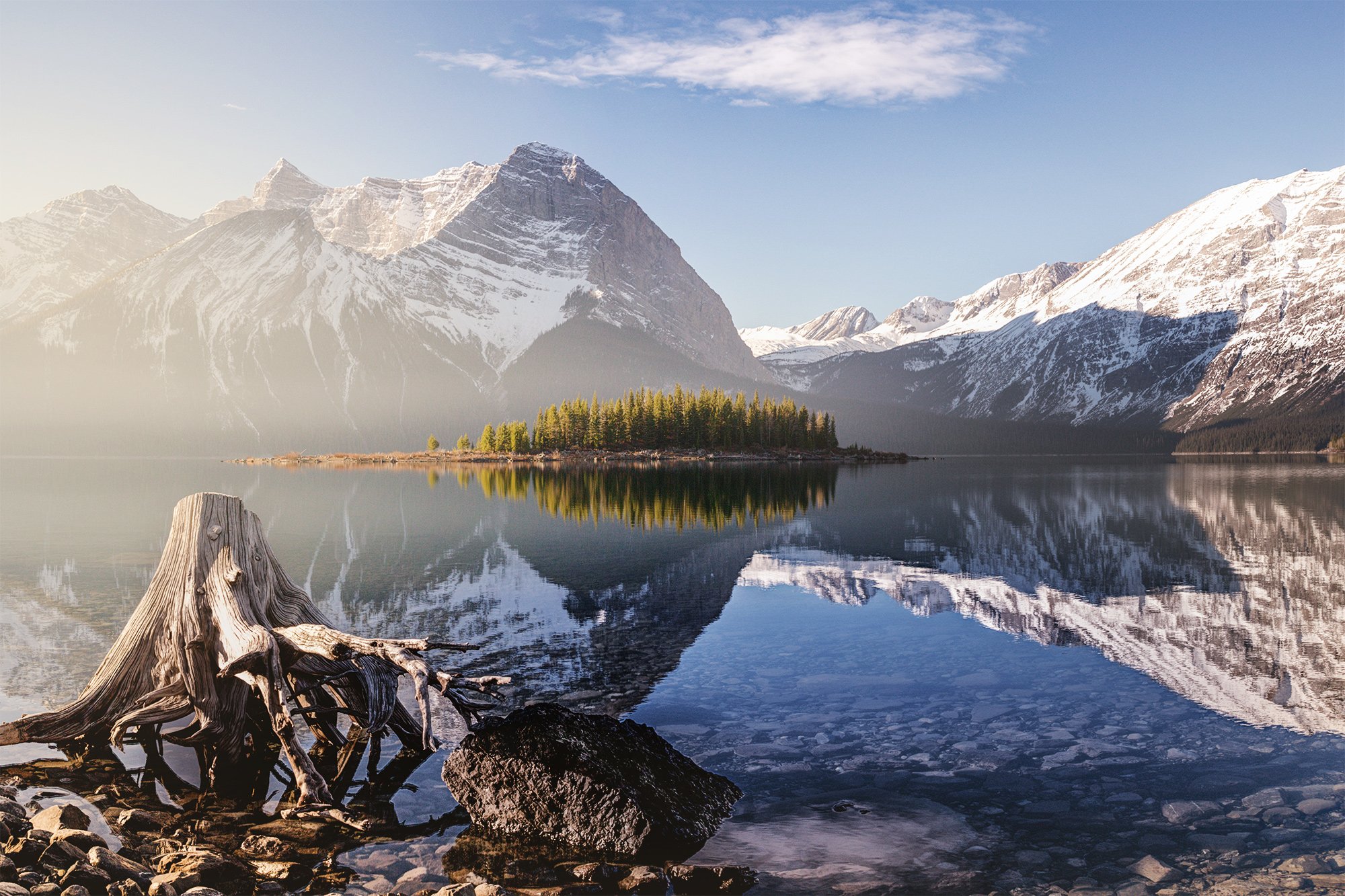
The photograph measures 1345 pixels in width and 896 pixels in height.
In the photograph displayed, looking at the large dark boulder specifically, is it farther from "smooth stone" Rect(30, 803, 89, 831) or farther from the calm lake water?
"smooth stone" Rect(30, 803, 89, 831)

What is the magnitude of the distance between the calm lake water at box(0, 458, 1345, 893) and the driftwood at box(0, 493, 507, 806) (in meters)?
1.26

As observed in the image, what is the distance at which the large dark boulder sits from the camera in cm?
1237

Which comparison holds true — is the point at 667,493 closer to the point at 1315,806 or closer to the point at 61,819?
the point at 1315,806

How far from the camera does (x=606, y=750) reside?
13.6 metres

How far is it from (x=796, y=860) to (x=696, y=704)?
6.97 metres

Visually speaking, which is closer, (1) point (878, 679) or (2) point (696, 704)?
(2) point (696, 704)

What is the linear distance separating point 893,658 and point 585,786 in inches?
475

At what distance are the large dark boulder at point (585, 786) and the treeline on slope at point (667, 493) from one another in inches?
1554

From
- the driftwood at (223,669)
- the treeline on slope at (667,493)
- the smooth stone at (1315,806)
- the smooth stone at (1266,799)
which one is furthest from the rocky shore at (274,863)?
the treeline on slope at (667,493)

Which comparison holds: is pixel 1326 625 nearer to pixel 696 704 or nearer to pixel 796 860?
pixel 696 704

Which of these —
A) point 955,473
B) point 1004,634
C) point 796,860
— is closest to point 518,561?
point 1004,634

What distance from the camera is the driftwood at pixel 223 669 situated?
1506cm

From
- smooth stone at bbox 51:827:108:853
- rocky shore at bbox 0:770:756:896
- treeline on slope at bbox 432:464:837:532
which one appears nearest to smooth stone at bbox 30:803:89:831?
rocky shore at bbox 0:770:756:896

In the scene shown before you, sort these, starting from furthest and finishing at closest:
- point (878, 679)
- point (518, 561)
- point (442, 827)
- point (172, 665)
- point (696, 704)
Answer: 1. point (518, 561)
2. point (878, 679)
3. point (696, 704)
4. point (172, 665)
5. point (442, 827)
